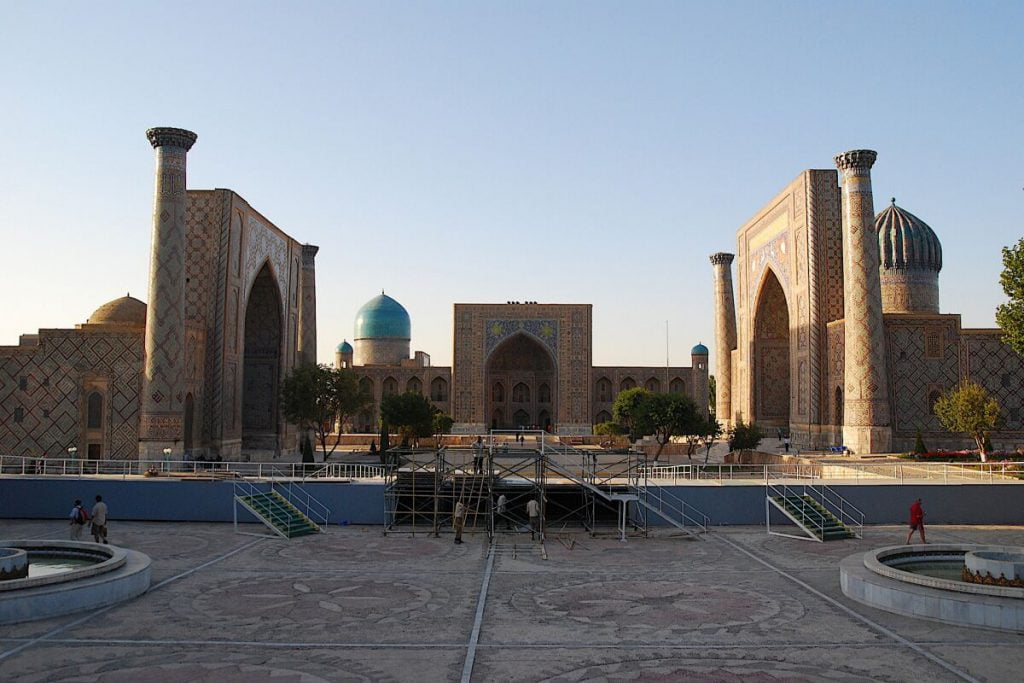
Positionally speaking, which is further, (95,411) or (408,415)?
(408,415)

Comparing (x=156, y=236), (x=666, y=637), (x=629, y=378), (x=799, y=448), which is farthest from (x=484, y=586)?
(x=629, y=378)

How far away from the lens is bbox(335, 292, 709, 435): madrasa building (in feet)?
129

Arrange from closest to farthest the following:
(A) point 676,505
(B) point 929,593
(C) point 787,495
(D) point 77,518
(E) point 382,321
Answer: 1. (B) point 929,593
2. (D) point 77,518
3. (C) point 787,495
4. (A) point 676,505
5. (E) point 382,321

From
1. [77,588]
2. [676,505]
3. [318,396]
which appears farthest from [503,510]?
[318,396]

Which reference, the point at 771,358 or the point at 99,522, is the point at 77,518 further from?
the point at 771,358

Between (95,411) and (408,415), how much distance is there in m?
10.3

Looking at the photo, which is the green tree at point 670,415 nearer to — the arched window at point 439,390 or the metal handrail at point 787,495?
the metal handrail at point 787,495

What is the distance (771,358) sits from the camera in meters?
31.6

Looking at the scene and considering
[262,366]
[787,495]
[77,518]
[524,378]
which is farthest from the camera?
[524,378]

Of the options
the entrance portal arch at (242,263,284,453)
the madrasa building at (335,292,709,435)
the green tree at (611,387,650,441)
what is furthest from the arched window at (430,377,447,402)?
the entrance portal arch at (242,263,284,453)

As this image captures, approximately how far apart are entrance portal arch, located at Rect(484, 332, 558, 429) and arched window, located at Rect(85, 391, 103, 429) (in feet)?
79.5

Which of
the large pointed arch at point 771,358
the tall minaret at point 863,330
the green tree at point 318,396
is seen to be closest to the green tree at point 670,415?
the tall minaret at point 863,330

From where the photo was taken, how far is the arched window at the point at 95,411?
67.3ft

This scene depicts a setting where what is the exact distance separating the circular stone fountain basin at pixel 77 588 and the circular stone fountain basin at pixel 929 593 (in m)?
7.07
